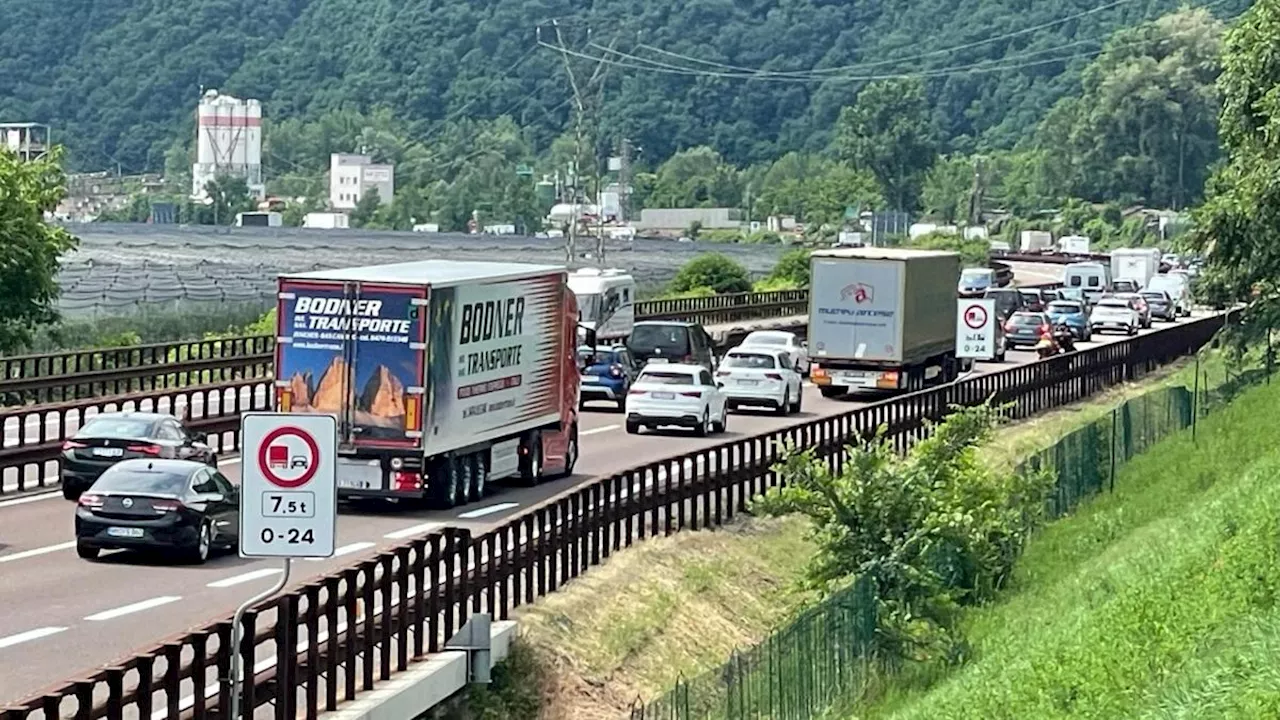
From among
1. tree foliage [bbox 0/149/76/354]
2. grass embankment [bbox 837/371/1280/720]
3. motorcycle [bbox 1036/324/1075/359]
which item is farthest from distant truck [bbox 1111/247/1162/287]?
grass embankment [bbox 837/371/1280/720]

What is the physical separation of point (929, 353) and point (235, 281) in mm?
59583

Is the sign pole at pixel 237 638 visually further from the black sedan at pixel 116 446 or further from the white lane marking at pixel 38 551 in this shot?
the black sedan at pixel 116 446

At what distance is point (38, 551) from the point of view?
83.9 ft

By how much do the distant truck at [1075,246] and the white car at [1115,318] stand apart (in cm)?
8014

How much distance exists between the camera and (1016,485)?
26484mm

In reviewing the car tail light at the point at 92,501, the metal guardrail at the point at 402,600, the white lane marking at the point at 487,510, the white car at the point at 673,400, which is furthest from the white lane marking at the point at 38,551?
the white car at the point at 673,400

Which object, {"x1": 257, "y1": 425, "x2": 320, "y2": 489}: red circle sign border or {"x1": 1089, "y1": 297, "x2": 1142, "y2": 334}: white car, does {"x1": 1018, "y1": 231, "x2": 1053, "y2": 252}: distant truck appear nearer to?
{"x1": 1089, "y1": 297, "x2": 1142, "y2": 334}: white car

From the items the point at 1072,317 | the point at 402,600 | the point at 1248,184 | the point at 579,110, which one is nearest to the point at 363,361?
the point at 402,600

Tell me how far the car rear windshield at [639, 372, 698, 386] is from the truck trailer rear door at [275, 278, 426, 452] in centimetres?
1346

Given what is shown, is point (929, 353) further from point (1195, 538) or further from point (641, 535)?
point (1195, 538)

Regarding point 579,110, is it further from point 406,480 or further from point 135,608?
point 135,608

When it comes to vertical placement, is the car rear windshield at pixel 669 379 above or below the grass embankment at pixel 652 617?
above

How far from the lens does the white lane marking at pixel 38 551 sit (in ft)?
81.9

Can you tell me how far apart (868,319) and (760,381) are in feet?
16.7
